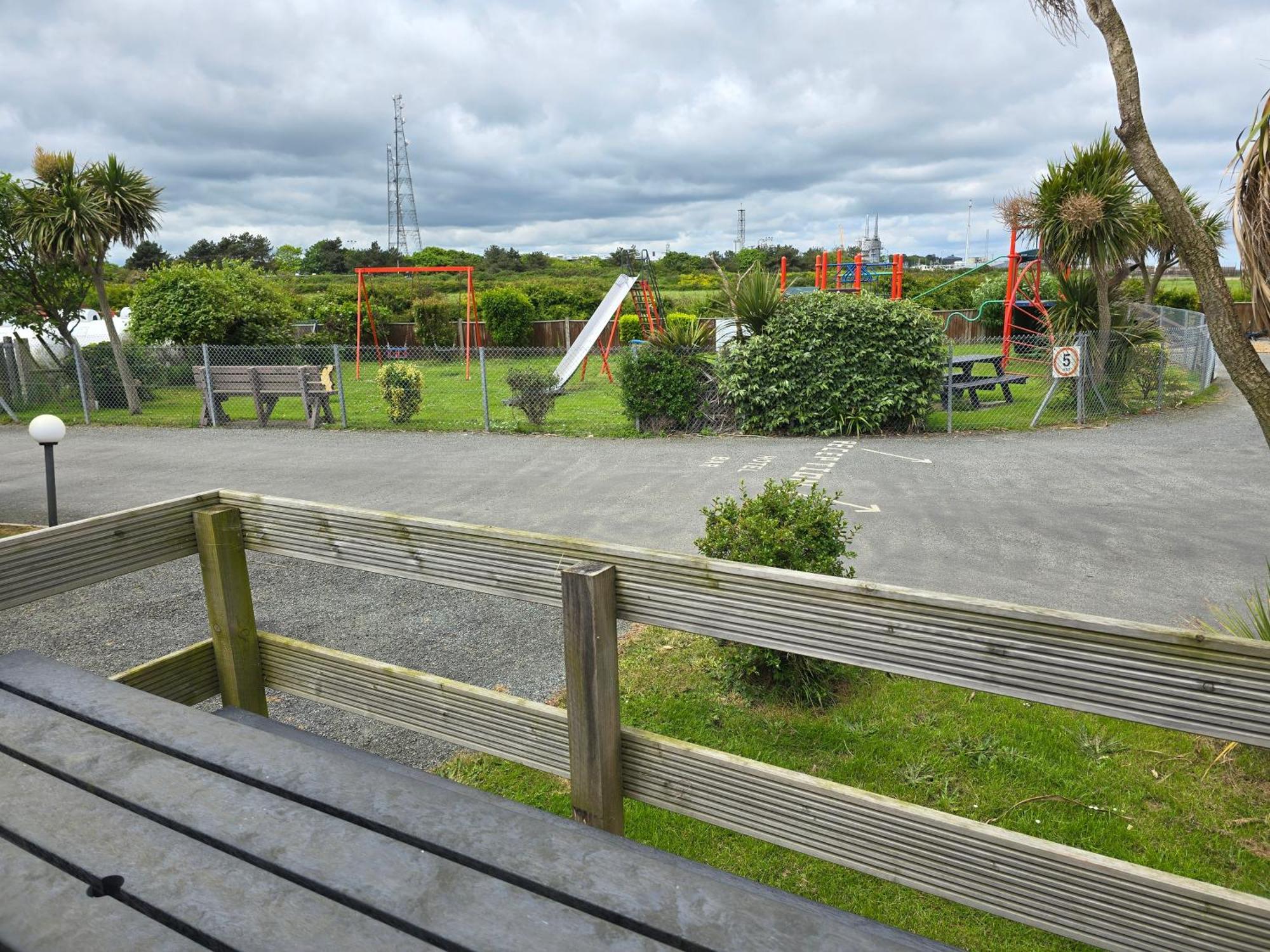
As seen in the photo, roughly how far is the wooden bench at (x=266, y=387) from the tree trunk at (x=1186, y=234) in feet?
43.8

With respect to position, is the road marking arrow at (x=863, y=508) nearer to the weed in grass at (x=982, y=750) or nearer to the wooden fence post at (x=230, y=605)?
the weed in grass at (x=982, y=750)

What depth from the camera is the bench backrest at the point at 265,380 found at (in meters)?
14.6

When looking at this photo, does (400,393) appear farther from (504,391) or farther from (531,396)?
(504,391)

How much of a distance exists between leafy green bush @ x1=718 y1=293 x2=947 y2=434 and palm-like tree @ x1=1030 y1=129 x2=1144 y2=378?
284cm

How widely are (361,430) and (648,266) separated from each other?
7.78 meters

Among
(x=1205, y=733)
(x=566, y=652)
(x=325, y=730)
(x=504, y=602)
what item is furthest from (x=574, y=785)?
(x=504, y=602)

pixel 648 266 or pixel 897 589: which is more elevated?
pixel 648 266

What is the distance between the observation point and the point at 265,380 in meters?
14.8

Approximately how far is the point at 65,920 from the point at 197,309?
19.5m

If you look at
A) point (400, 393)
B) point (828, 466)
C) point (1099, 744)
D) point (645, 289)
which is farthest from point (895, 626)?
point (645, 289)

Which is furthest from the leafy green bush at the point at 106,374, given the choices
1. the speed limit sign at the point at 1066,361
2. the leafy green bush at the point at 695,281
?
the leafy green bush at the point at 695,281

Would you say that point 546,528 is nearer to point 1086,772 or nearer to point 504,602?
point 504,602

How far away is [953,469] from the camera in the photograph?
10.0 meters

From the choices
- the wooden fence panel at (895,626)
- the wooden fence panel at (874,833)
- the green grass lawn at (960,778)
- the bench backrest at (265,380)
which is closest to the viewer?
the wooden fence panel at (895,626)
